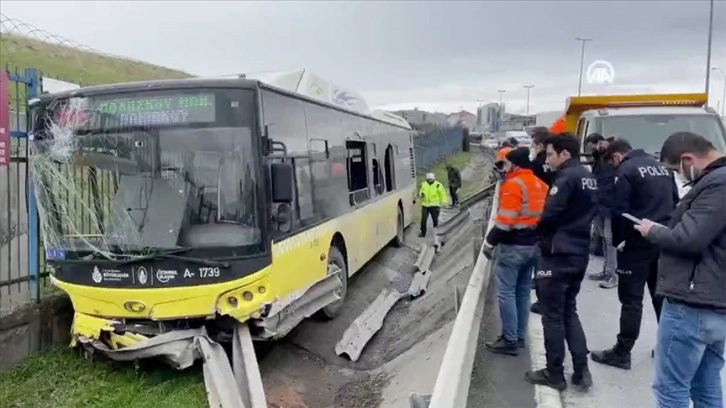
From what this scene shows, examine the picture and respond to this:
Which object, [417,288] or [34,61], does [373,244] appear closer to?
[417,288]

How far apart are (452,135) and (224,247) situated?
43.4 m

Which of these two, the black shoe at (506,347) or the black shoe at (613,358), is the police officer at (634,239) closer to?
the black shoe at (613,358)

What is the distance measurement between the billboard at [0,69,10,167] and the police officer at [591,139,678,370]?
5.94m

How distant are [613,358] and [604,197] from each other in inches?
98.3

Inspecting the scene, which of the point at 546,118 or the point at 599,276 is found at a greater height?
the point at 546,118

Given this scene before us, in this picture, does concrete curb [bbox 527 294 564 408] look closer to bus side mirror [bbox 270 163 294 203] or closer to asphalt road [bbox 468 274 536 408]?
asphalt road [bbox 468 274 536 408]

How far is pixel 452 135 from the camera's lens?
1889 inches

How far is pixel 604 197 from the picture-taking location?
7.11 m

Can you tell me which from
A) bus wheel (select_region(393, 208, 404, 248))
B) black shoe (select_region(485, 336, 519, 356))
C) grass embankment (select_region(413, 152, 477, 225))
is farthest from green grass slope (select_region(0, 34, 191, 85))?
black shoe (select_region(485, 336, 519, 356))

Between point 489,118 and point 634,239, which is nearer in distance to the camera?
point 634,239

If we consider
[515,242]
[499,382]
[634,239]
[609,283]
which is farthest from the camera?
[609,283]

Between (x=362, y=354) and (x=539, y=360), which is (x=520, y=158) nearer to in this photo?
(x=539, y=360)

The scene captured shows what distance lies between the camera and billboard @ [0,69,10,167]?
20.0 ft

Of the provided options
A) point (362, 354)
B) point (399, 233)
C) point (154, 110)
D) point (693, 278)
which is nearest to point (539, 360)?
point (693, 278)
